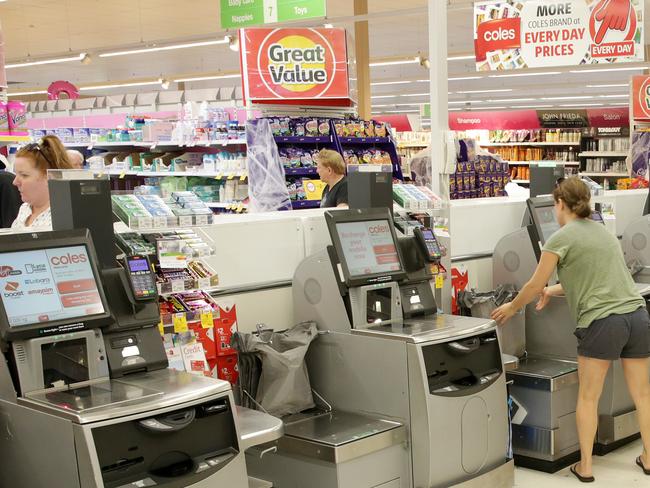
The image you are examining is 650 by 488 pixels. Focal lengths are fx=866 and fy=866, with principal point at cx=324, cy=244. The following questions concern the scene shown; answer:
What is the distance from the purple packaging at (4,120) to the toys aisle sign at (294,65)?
7.14 feet

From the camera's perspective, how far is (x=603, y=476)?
14.7 feet

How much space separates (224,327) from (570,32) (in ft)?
18.0

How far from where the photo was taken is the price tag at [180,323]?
3250 mm

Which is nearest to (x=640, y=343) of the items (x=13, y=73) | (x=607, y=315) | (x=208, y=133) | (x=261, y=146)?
(x=607, y=315)

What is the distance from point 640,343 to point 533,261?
0.80 metres

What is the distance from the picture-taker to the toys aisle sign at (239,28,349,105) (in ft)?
25.3

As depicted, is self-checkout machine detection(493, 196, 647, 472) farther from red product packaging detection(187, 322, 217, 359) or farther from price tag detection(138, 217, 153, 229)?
price tag detection(138, 217, 153, 229)

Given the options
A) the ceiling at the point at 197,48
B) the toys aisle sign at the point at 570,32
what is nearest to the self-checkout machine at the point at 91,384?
the toys aisle sign at the point at 570,32

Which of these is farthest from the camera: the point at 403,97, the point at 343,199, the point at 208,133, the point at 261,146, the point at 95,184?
the point at 403,97

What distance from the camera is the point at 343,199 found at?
5660 millimetres

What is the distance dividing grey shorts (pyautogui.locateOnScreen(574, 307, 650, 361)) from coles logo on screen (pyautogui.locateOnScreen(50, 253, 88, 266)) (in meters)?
2.52

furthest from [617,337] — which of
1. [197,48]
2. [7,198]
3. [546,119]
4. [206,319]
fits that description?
[197,48]

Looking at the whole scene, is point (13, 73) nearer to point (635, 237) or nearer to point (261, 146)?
point (261, 146)

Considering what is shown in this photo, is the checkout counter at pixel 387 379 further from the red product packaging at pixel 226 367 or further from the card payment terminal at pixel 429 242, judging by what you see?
the red product packaging at pixel 226 367
